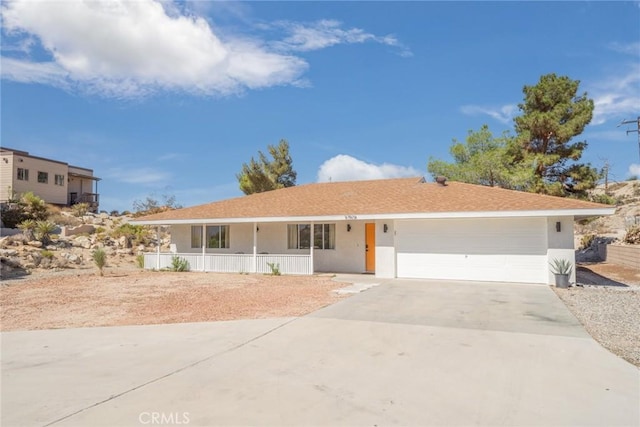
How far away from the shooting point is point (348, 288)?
1223 centimetres

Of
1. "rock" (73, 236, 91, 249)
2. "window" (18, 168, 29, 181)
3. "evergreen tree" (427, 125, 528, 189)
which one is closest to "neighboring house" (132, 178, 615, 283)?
"rock" (73, 236, 91, 249)

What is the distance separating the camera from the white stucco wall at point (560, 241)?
12.9 m

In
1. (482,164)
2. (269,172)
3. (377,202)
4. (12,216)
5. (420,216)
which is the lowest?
(420,216)

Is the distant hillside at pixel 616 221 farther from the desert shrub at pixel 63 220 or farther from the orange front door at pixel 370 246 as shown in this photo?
the desert shrub at pixel 63 220

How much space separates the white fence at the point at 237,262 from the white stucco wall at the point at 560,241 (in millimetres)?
8795

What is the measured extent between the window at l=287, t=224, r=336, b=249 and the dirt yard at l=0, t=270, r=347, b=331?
270cm

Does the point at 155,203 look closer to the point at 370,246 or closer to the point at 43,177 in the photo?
the point at 43,177

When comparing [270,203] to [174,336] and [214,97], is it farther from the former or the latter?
[174,336]

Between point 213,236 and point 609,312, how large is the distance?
1627 centimetres

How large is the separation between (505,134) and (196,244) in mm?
21668

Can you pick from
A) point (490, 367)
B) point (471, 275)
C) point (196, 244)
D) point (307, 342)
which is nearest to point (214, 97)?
point (196, 244)

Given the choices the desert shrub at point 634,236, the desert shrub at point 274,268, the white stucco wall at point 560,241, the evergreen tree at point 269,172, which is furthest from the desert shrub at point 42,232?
the desert shrub at point 634,236

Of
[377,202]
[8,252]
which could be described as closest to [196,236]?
[8,252]

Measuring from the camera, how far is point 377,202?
54.5 feet
